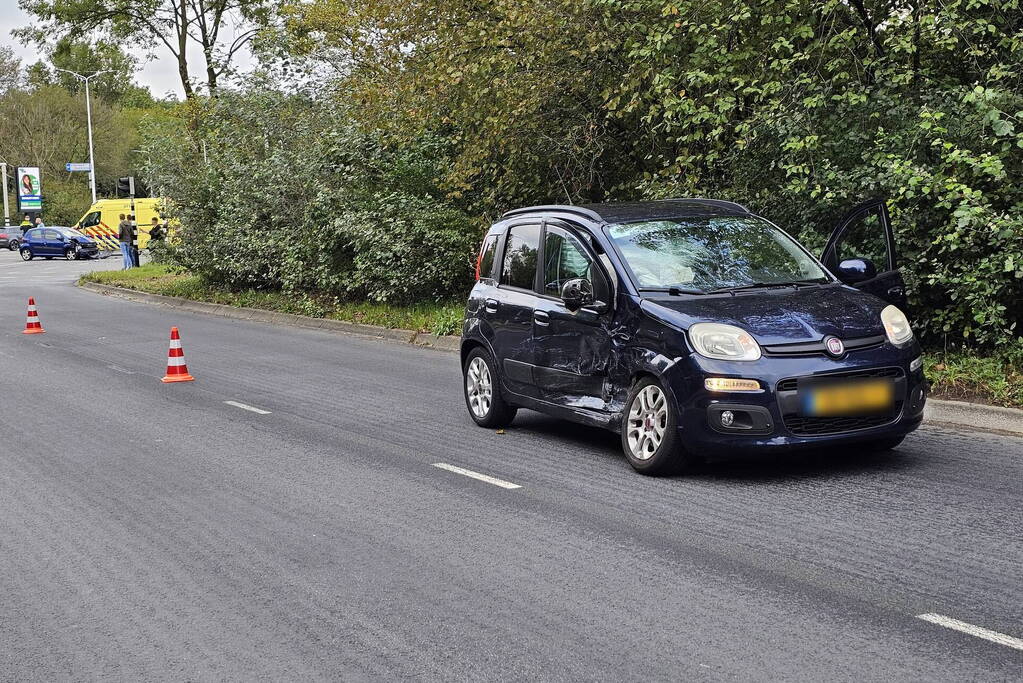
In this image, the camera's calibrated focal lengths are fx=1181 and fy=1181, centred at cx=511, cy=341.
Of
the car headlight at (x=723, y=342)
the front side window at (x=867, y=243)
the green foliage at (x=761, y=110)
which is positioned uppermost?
the green foliage at (x=761, y=110)

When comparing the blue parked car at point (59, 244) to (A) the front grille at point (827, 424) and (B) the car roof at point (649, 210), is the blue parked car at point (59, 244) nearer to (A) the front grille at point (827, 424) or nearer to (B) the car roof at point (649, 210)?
(B) the car roof at point (649, 210)

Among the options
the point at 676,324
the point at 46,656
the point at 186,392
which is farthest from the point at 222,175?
the point at 46,656

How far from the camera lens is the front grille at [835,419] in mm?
6996

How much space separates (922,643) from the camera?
14.5ft

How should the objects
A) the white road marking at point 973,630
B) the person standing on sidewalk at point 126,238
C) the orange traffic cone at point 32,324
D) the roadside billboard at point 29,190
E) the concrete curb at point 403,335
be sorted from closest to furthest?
the white road marking at point 973,630, the concrete curb at point 403,335, the orange traffic cone at point 32,324, the person standing on sidewalk at point 126,238, the roadside billboard at point 29,190

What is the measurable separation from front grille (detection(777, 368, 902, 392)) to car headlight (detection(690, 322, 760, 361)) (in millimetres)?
224

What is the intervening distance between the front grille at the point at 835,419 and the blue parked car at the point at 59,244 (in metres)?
51.2

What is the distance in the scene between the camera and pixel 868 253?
37.5 ft

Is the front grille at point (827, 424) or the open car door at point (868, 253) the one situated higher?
the open car door at point (868, 253)

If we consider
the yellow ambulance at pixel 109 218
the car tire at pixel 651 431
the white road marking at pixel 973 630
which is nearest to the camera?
the white road marking at pixel 973 630

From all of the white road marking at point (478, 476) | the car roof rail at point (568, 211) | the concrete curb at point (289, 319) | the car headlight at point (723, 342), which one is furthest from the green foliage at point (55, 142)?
the car headlight at point (723, 342)

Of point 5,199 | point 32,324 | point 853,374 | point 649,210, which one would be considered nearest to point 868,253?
point 649,210

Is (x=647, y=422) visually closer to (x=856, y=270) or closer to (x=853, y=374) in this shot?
(x=853, y=374)

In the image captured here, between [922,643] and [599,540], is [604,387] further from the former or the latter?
[922,643]
